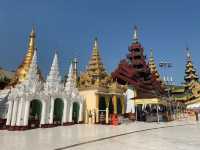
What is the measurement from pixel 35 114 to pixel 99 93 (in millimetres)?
7955

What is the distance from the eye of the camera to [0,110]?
84.2ft

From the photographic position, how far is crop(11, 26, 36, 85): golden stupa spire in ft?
107

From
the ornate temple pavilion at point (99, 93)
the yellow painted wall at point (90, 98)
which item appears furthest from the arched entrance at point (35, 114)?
the yellow painted wall at point (90, 98)

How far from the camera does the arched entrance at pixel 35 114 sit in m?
20.2

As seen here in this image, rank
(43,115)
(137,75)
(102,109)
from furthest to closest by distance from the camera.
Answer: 1. (137,75)
2. (102,109)
3. (43,115)

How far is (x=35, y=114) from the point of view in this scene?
22391mm

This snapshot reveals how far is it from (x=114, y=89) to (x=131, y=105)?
4643 mm

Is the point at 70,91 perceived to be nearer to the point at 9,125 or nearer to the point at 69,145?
the point at 9,125

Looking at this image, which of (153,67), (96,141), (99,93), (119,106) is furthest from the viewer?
(153,67)

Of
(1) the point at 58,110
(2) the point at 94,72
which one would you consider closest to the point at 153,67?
(2) the point at 94,72

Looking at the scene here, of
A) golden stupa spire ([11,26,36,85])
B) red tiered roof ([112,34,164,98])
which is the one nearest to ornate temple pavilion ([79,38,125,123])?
red tiered roof ([112,34,164,98])

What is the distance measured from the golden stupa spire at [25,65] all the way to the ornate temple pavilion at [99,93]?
7.38 metres

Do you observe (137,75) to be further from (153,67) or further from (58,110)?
(153,67)

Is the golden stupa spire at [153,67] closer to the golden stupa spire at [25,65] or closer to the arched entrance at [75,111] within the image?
the golden stupa spire at [25,65]
